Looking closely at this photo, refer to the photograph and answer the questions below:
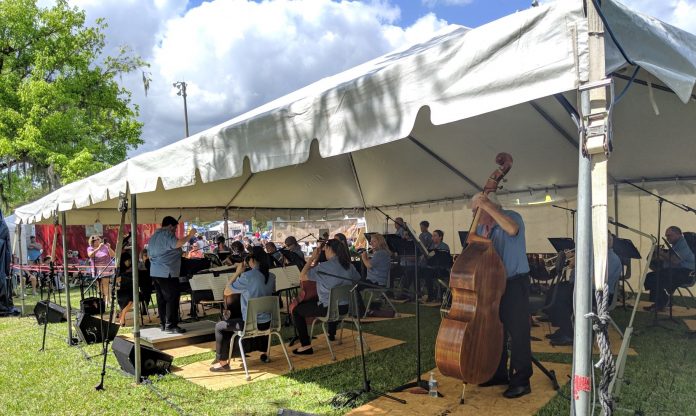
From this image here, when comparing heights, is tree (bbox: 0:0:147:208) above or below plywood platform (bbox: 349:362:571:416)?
above

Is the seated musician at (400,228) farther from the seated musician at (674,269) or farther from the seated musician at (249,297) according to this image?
the seated musician at (674,269)

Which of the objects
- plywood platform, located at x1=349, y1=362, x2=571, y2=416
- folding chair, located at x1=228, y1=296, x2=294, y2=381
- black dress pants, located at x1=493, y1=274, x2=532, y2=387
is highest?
black dress pants, located at x1=493, y1=274, x2=532, y2=387

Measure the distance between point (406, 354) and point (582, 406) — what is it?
159 inches

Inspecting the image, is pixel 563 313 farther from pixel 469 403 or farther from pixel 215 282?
pixel 215 282

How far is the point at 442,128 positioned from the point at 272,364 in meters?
3.95

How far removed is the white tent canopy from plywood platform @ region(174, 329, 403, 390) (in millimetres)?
2205

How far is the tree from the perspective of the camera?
15773mm

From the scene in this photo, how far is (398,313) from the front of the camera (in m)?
8.59

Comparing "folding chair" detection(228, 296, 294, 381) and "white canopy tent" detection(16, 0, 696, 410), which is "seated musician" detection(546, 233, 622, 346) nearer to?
"white canopy tent" detection(16, 0, 696, 410)

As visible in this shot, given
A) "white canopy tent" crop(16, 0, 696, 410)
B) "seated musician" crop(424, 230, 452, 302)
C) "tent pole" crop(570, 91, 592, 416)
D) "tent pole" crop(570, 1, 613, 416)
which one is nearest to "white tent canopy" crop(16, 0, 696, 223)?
"white canopy tent" crop(16, 0, 696, 410)

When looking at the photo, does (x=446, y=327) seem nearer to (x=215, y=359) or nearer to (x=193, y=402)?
(x=193, y=402)

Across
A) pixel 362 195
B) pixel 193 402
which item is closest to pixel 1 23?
pixel 362 195

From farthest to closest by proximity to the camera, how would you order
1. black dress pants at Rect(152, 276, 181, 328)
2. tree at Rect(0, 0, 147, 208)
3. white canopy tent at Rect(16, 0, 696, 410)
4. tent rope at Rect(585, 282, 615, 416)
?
tree at Rect(0, 0, 147, 208) < black dress pants at Rect(152, 276, 181, 328) < white canopy tent at Rect(16, 0, 696, 410) < tent rope at Rect(585, 282, 615, 416)

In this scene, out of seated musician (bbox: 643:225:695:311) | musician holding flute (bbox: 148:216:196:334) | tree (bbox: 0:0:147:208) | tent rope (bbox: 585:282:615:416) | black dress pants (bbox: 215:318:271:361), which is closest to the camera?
tent rope (bbox: 585:282:615:416)
